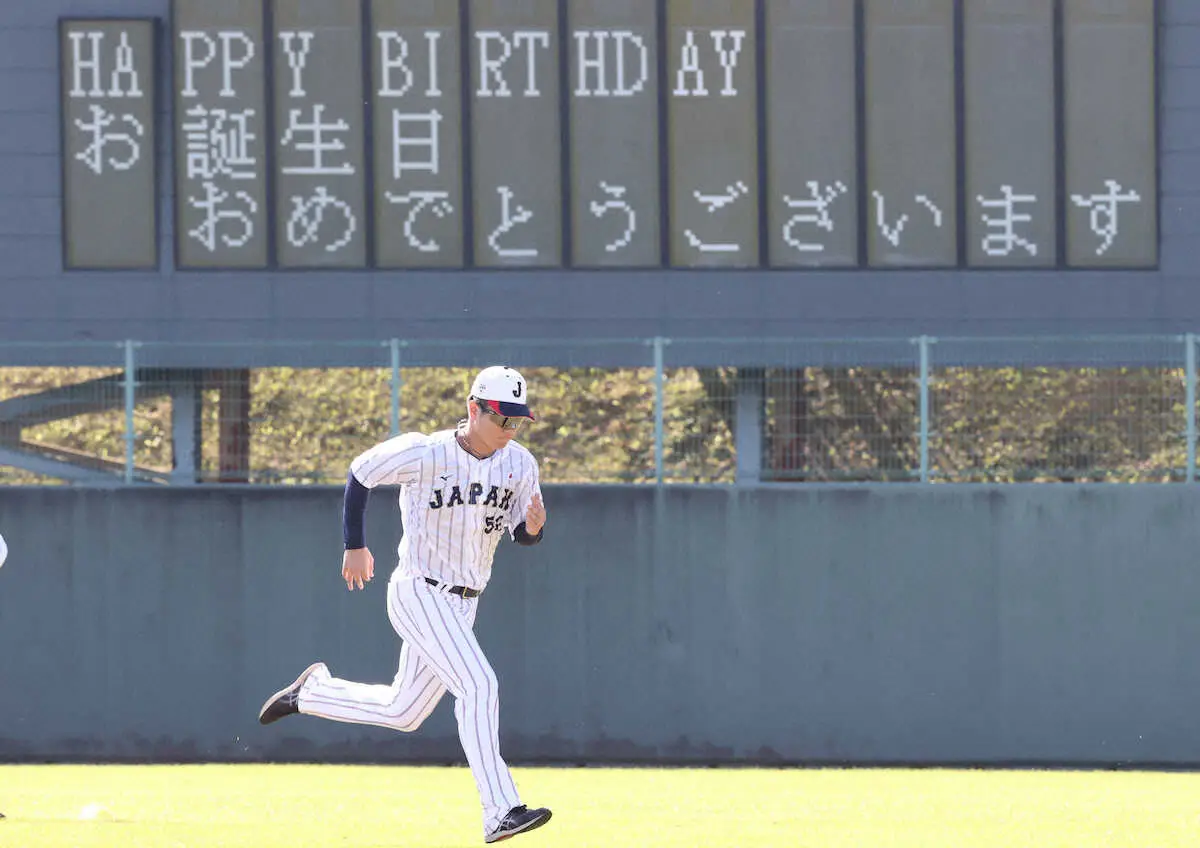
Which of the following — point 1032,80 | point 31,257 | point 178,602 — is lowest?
point 178,602

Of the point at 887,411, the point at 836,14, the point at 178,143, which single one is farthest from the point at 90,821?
the point at 887,411

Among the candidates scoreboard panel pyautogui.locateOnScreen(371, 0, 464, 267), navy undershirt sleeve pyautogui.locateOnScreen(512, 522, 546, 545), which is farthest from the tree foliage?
navy undershirt sleeve pyautogui.locateOnScreen(512, 522, 546, 545)

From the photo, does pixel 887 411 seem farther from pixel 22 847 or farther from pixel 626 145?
pixel 22 847

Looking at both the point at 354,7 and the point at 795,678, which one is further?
the point at 354,7

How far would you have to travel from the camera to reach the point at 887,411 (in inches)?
1062

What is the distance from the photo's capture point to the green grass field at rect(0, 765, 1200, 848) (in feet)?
31.4

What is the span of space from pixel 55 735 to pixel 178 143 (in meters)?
4.39

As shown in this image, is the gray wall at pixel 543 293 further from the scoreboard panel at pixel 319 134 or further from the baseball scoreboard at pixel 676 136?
the scoreboard panel at pixel 319 134

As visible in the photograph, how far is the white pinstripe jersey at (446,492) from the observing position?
9.12 m

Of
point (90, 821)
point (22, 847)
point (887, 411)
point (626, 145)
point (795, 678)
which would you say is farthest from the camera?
point (887, 411)

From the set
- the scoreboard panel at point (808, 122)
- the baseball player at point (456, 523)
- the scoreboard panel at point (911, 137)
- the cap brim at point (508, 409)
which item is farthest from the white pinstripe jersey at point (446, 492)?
the scoreboard panel at point (911, 137)

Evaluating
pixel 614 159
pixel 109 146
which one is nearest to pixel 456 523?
pixel 614 159

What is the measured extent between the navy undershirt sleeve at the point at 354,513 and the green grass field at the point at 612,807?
4.34 feet

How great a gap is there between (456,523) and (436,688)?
79 centimetres
